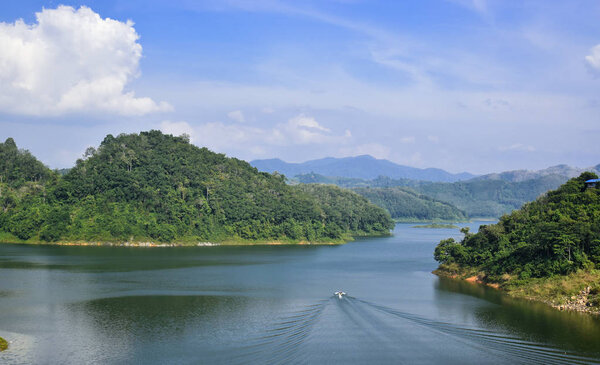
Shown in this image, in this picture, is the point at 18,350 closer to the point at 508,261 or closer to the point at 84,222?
the point at 508,261

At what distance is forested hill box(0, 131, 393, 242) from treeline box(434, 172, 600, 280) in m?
37.7

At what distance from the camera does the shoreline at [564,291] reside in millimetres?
31828

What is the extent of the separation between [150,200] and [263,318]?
49541 millimetres

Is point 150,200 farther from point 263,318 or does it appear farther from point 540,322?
point 540,322

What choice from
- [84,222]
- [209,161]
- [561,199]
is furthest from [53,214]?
[561,199]

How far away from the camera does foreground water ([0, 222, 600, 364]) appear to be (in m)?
22.2

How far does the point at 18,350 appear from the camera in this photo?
72.6 feet

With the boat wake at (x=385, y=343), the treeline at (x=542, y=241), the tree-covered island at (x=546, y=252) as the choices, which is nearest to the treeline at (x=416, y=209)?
the treeline at (x=542, y=241)

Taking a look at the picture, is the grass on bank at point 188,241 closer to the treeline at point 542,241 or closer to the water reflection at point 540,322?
the treeline at point 542,241

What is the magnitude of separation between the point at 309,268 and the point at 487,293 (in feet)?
65.0

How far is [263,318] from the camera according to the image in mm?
28766

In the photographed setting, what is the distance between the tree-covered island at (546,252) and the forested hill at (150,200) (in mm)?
38623

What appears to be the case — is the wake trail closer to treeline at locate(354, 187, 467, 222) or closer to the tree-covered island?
the tree-covered island

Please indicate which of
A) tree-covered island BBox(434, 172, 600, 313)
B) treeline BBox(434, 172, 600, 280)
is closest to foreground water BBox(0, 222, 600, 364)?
tree-covered island BBox(434, 172, 600, 313)
